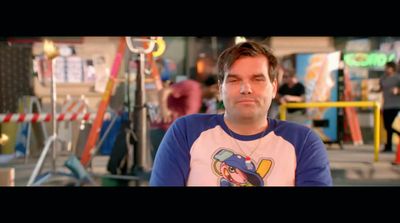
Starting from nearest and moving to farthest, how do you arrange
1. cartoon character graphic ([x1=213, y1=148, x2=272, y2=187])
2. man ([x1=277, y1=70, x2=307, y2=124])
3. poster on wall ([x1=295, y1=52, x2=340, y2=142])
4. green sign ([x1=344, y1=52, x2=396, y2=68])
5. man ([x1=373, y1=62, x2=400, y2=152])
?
cartoon character graphic ([x1=213, y1=148, x2=272, y2=187]), man ([x1=277, y1=70, x2=307, y2=124]), green sign ([x1=344, y1=52, x2=396, y2=68]), man ([x1=373, y1=62, x2=400, y2=152]), poster on wall ([x1=295, y1=52, x2=340, y2=142])

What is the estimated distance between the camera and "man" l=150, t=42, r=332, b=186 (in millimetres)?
1434

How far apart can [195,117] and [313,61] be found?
14.2 feet

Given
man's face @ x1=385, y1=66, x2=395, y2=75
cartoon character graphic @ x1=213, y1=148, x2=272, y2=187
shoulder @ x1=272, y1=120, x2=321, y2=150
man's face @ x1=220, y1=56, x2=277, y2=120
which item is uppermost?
man's face @ x1=385, y1=66, x2=395, y2=75

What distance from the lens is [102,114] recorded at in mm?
4352

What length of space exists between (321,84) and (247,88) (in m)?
4.26

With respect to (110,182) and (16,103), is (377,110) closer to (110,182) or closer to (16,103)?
(110,182)

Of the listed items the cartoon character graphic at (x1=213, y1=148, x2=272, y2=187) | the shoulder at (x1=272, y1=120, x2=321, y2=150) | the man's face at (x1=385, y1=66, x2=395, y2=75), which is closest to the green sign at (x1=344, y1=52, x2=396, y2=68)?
the man's face at (x1=385, y1=66, x2=395, y2=75)

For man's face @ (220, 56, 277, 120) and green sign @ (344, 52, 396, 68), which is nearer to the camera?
man's face @ (220, 56, 277, 120)

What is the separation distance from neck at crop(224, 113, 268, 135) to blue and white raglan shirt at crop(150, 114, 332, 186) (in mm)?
16

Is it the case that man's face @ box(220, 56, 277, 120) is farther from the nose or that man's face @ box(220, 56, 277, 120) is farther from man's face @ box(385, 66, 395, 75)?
man's face @ box(385, 66, 395, 75)

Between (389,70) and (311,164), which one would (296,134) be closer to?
(311,164)

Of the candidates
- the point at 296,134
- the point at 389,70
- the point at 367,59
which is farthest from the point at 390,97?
the point at 296,134

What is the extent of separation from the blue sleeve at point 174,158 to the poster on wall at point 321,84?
3.88 metres
